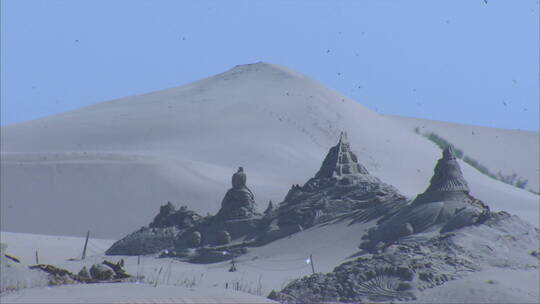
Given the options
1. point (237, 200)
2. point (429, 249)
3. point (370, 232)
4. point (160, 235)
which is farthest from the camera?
point (160, 235)

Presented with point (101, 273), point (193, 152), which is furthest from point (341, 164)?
point (193, 152)

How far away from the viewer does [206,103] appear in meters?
82.4

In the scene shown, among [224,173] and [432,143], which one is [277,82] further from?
[224,173]

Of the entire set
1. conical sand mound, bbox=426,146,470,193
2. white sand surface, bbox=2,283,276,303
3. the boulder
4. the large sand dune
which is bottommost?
white sand surface, bbox=2,283,276,303

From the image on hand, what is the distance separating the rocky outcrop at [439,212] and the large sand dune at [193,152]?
22.3m

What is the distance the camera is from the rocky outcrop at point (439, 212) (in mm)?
26950

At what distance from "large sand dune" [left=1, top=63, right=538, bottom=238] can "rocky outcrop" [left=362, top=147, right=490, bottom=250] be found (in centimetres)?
2231

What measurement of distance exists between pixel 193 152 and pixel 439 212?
43.0m

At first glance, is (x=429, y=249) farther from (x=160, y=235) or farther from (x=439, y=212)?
(x=160, y=235)

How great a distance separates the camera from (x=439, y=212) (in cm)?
2816

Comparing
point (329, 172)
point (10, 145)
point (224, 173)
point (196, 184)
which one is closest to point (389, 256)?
point (329, 172)

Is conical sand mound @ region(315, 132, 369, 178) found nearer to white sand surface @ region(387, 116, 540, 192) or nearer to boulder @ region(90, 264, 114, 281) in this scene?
boulder @ region(90, 264, 114, 281)

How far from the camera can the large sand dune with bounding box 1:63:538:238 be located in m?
54.4

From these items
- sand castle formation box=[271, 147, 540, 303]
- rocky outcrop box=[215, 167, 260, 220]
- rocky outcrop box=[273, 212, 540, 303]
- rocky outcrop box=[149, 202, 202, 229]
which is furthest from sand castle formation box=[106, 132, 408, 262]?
rocky outcrop box=[273, 212, 540, 303]
